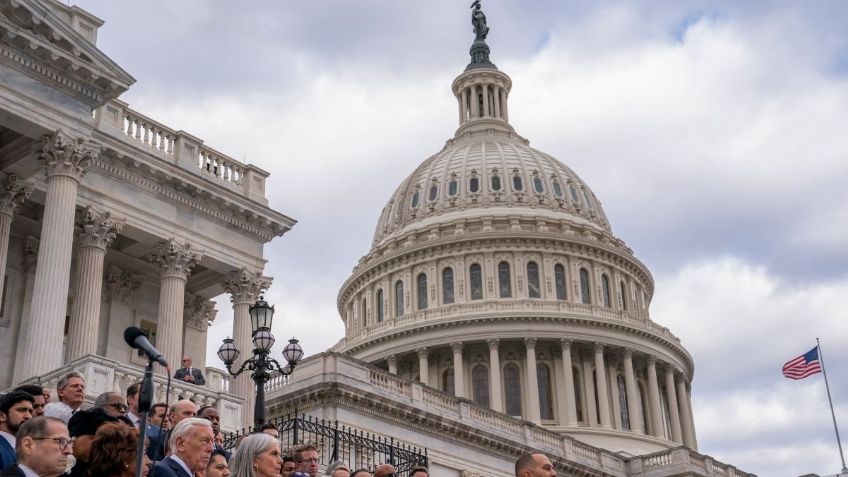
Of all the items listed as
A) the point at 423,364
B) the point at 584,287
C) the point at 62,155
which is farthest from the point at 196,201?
the point at 584,287

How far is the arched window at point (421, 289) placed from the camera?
263 ft

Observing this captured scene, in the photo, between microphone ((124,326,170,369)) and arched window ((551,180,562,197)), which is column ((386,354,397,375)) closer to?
arched window ((551,180,562,197))

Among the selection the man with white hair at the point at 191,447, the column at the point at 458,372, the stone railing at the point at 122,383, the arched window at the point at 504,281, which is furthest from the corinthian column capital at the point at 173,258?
the arched window at the point at 504,281

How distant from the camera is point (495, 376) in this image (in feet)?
240

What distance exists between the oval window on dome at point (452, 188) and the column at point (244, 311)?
5683cm

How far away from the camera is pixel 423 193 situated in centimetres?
8894

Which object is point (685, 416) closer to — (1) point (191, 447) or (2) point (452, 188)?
(2) point (452, 188)

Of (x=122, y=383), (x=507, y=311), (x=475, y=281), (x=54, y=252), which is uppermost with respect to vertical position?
(x=475, y=281)

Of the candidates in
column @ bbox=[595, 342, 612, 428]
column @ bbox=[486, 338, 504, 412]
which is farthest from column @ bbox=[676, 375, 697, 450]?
column @ bbox=[486, 338, 504, 412]

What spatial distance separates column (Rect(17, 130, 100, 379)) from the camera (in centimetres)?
2166

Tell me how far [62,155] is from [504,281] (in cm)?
5774

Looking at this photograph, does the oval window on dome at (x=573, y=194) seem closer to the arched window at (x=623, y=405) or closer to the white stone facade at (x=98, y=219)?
the arched window at (x=623, y=405)

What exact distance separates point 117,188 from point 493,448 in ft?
79.8

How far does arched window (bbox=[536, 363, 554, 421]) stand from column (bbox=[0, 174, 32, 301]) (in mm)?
52936
